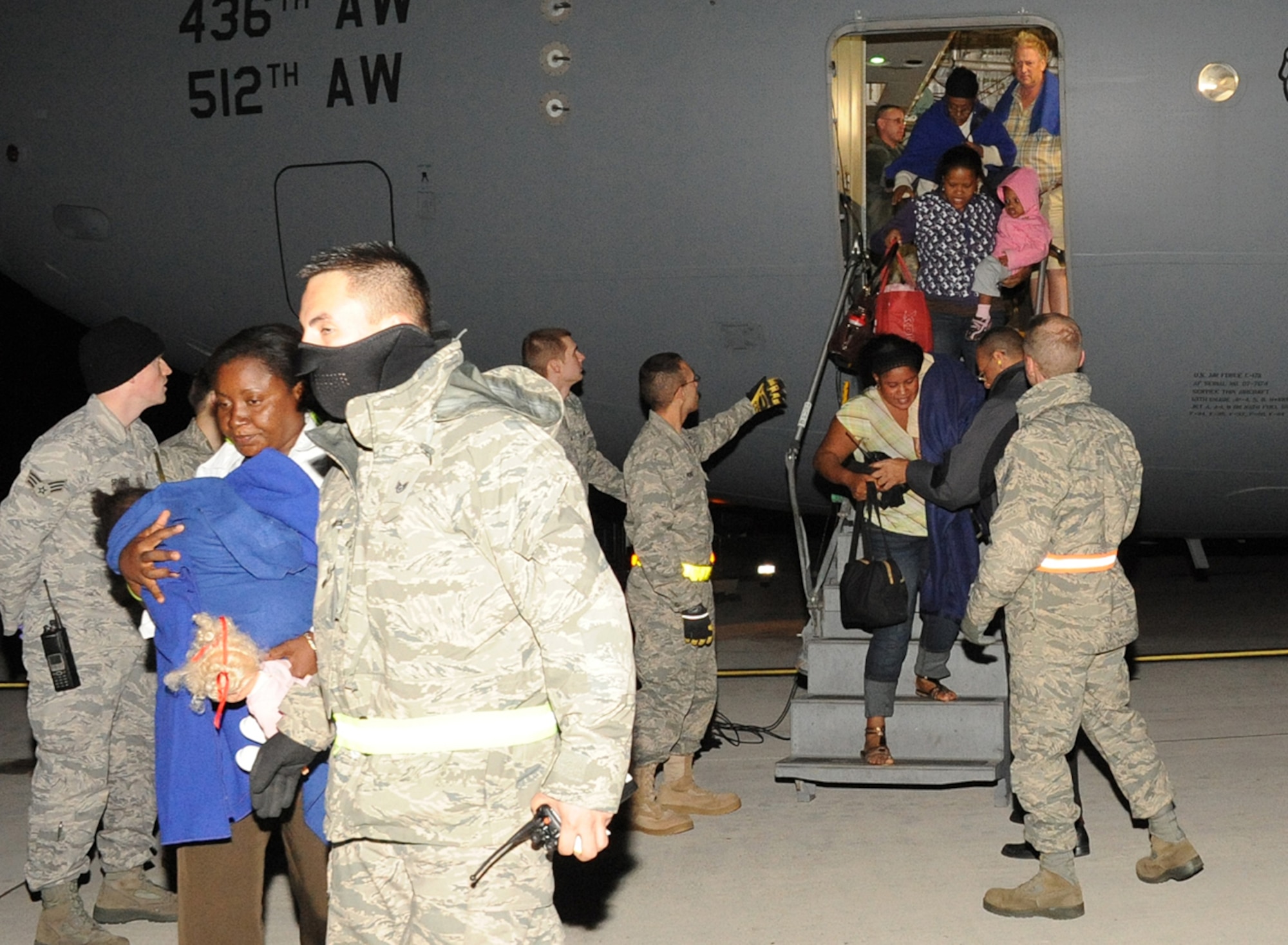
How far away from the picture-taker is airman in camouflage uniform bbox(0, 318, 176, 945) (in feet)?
15.3

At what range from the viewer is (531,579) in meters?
2.69

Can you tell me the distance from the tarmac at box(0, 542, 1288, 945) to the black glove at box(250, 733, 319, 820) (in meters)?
1.86

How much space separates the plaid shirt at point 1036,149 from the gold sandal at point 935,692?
2.72 m

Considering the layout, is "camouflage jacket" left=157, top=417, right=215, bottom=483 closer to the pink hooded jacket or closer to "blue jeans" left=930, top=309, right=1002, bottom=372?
"blue jeans" left=930, top=309, right=1002, bottom=372

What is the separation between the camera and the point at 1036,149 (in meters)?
7.02

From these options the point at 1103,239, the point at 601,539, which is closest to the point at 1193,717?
the point at 1103,239

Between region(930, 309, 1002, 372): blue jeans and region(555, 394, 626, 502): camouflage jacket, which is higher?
region(930, 309, 1002, 372): blue jeans

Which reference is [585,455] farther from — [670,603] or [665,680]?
[665,680]

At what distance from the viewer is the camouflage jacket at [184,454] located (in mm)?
5219

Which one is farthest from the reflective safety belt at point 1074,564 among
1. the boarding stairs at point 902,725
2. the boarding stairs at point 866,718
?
the boarding stairs at point 866,718

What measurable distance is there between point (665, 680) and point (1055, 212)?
331 cm

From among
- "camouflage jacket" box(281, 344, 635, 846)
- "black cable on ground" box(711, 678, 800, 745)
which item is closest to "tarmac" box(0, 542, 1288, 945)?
"black cable on ground" box(711, 678, 800, 745)

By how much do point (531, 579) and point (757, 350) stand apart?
4.40 metres

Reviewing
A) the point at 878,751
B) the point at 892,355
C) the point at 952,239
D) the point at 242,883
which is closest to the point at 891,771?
the point at 878,751
